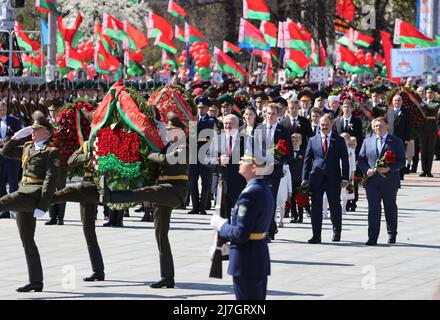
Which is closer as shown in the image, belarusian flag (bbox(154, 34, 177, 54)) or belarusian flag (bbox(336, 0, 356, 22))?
belarusian flag (bbox(154, 34, 177, 54))

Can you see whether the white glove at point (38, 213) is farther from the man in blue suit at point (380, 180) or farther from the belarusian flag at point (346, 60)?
the belarusian flag at point (346, 60)

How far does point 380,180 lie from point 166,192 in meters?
4.92

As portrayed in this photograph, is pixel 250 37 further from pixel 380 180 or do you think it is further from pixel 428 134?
pixel 380 180

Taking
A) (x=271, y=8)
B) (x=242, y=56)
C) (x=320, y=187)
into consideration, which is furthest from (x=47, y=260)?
(x=242, y=56)

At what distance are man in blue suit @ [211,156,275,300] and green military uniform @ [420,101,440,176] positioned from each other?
1966cm

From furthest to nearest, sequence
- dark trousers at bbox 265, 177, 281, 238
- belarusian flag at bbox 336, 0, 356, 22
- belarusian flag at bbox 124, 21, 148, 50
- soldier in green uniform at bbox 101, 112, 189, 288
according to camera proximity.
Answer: belarusian flag at bbox 336, 0, 356, 22, belarusian flag at bbox 124, 21, 148, 50, dark trousers at bbox 265, 177, 281, 238, soldier in green uniform at bbox 101, 112, 189, 288

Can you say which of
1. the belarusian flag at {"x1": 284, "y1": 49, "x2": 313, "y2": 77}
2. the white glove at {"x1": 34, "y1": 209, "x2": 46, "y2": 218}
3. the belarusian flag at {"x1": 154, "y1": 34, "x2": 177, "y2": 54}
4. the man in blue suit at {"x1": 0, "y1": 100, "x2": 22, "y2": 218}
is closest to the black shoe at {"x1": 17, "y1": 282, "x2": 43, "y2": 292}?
the white glove at {"x1": 34, "y1": 209, "x2": 46, "y2": 218}

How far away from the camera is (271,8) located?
63812 mm

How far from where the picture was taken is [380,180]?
1736cm

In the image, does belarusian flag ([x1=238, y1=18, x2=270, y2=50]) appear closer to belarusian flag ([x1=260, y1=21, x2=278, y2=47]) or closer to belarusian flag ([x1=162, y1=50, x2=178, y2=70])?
belarusian flag ([x1=260, y1=21, x2=278, y2=47])

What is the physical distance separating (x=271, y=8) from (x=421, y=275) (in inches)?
1972

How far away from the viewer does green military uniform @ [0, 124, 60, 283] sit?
43.0 feet

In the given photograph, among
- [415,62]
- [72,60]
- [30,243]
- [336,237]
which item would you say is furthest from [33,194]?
[72,60]

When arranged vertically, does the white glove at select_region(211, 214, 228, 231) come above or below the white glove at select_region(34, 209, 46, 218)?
above
